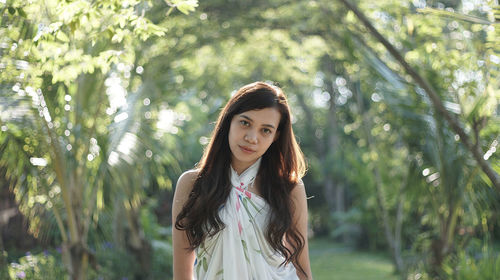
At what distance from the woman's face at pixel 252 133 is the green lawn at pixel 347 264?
31.7 ft

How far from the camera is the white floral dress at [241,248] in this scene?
Answer: 2518 millimetres

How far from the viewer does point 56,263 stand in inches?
304

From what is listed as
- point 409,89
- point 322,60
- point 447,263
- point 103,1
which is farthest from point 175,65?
point 322,60

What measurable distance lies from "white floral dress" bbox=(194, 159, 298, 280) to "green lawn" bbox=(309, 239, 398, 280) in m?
9.53

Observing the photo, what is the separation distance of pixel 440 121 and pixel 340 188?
46.9 feet

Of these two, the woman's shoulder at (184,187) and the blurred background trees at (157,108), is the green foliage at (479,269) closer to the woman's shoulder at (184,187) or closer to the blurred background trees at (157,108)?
the blurred background trees at (157,108)

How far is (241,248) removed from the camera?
2.53m

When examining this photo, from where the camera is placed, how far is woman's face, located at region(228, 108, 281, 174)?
2.56m

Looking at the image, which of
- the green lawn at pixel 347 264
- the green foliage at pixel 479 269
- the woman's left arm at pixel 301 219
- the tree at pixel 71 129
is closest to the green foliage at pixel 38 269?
the tree at pixel 71 129

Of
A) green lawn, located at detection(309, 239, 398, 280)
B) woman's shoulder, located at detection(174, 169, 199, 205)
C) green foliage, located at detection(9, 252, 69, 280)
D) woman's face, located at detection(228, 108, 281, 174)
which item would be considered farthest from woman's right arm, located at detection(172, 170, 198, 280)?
green lawn, located at detection(309, 239, 398, 280)

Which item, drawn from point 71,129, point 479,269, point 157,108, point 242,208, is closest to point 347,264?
point 157,108

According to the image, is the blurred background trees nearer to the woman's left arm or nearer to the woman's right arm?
the woman's left arm

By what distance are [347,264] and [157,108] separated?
24.6 feet

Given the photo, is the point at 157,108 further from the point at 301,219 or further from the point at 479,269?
the point at 301,219
